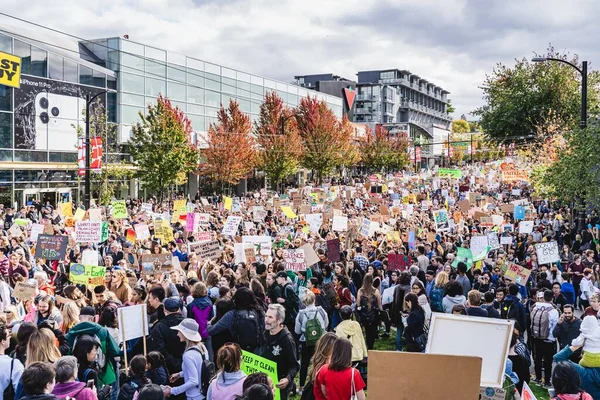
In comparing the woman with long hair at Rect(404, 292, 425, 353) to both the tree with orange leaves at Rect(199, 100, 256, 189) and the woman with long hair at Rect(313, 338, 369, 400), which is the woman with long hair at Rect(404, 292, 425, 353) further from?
the tree with orange leaves at Rect(199, 100, 256, 189)

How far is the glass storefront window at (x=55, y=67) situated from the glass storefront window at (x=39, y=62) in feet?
0.93

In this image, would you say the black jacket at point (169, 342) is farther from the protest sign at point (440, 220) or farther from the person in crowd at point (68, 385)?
the protest sign at point (440, 220)

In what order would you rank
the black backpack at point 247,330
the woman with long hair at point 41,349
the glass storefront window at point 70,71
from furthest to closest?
the glass storefront window at point 70,71
the black backpack at point 247,330
the woman with long hair at point 41,349

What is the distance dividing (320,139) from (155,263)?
4718cm

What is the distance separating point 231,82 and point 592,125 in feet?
125

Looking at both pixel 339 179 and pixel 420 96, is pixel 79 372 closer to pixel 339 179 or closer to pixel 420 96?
pixel 339 179

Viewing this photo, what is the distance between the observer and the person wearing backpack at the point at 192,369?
6.35 m

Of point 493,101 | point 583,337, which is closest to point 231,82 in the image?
point 493,101

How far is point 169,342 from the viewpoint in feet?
23.7

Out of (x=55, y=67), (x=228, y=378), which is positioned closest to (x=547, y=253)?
(x=228, y=378)

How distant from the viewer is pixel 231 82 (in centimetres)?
5509

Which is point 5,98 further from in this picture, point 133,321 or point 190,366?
point 190,366

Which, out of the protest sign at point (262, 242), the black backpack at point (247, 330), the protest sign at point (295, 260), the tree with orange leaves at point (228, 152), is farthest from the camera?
the tree with orange leaves at point (228, 152)

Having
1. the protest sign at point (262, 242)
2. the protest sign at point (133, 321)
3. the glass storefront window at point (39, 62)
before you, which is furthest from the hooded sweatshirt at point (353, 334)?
the glass storefront window at point (39, 62)
